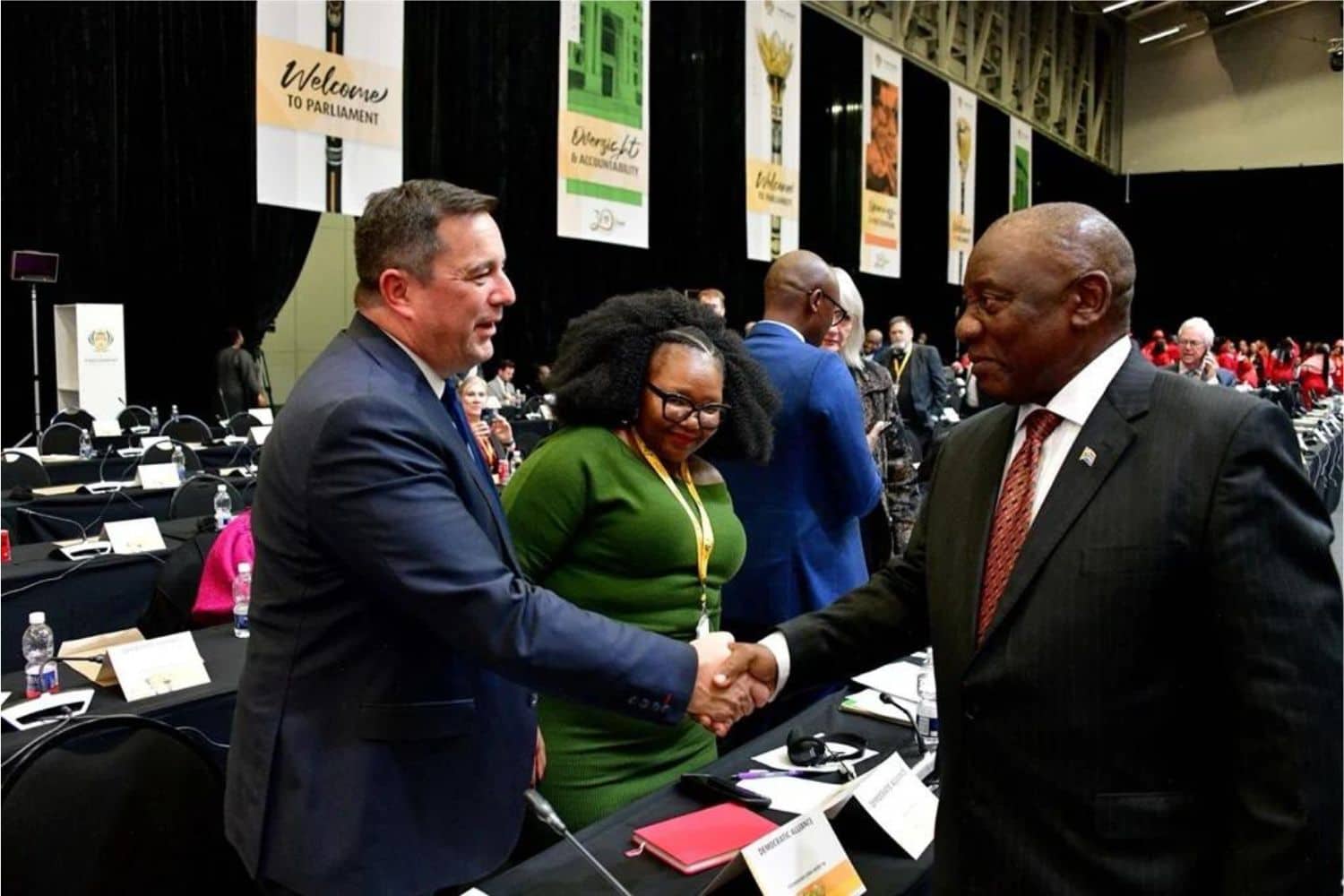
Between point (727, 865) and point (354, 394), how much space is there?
0.73 metres

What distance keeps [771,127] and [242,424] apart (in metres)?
6.09

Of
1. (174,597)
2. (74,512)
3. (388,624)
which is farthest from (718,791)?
(74,512)

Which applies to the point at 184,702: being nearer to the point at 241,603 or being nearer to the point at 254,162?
the point at 241,603

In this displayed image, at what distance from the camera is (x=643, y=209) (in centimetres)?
966

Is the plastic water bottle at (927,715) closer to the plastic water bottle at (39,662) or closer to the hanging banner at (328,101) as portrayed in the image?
the plastic water bottle at (39,662)

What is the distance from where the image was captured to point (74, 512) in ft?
17.2

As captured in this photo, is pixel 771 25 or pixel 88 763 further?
pixel 771 25

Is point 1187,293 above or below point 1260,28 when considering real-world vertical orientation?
below

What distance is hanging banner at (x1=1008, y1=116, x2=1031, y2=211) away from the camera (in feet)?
63.9

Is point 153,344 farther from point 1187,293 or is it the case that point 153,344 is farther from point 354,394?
point 1187,293

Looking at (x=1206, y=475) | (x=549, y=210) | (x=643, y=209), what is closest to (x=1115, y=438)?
(x=1206, y=475)

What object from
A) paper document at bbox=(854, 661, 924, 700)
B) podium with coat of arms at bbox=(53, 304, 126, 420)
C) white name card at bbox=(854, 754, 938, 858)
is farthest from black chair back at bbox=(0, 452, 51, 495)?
white name card at bbox=(854, 754, 938, 858)

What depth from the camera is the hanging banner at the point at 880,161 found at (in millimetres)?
14125

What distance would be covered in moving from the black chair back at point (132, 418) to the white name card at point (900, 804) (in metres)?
7.97
